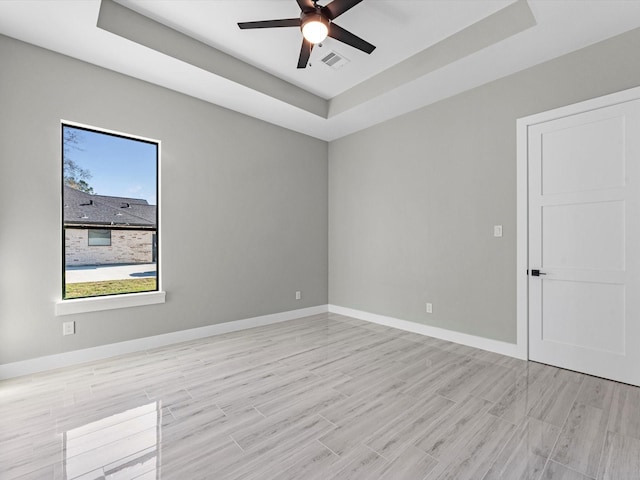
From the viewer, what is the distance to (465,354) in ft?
11.0

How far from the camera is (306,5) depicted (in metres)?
2.34

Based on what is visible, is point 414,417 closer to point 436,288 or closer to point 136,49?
point 436,288

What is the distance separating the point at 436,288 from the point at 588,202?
1.77 m

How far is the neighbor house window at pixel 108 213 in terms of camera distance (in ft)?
10.1

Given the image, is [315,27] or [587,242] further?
[587,242]

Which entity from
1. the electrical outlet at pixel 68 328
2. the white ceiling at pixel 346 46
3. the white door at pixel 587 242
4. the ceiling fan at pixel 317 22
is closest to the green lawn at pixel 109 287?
the electrical outlet at pixel 68 328

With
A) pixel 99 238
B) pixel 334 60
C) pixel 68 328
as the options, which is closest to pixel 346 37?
pixel 334 60

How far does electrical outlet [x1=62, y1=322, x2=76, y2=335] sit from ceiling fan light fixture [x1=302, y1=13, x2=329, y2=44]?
3.45 meters

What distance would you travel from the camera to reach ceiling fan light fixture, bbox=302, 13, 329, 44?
2.39 m

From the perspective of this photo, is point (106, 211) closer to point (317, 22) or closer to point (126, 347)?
point (126, 347)

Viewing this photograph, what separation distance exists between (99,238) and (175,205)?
2.77 ft

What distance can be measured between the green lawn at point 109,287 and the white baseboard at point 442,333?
2946mm

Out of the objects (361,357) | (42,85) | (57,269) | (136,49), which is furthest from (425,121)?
(57,269)

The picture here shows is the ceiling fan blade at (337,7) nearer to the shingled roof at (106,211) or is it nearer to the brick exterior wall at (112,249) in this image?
the shingled roof at (106,211)
